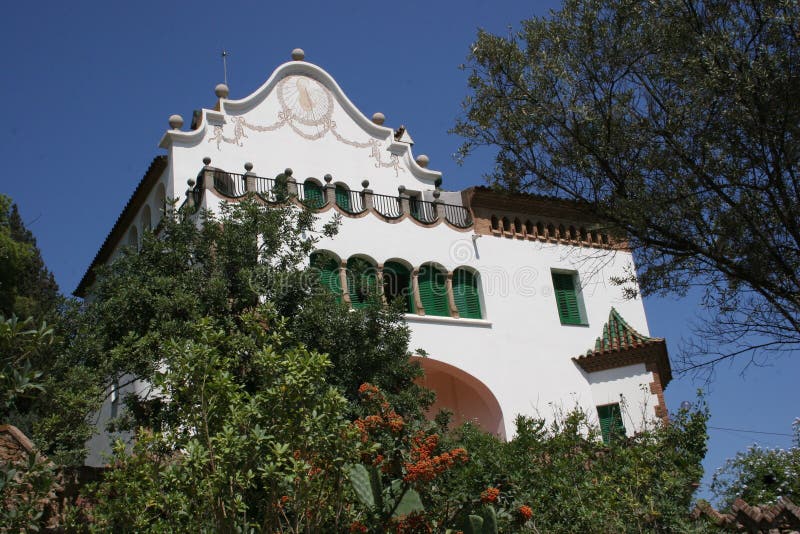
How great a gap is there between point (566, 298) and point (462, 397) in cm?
384

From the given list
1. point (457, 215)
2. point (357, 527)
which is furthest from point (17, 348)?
point (457, 215)

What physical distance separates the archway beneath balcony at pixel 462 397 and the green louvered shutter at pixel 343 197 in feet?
14.1

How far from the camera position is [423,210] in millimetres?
22578

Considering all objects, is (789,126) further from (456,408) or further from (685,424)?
(456,408)

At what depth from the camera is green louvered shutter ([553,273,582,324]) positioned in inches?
913

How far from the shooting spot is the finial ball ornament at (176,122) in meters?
21.3

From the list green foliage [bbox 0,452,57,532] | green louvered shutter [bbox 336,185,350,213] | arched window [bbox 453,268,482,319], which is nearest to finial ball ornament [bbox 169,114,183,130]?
green louvered shutter [bbox 336,185,350,213]

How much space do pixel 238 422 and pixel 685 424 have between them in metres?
9.34

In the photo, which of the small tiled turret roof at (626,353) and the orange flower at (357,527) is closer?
the orange flower at (357,527)

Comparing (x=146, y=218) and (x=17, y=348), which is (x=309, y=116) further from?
(x=17, y=348)

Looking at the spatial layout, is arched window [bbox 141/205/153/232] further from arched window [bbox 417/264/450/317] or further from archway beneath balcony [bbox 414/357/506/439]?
archway beneath balcony [bbox 414/357/506/439]

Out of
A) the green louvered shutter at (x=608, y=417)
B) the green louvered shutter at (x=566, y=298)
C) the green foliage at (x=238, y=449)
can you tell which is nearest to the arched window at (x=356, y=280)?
the green louvered shutter at (x=566, y=298)

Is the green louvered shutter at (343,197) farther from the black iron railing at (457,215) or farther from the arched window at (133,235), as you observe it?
the arched window at (133,235)

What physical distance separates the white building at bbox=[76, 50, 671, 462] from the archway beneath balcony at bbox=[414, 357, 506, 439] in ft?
0.11
